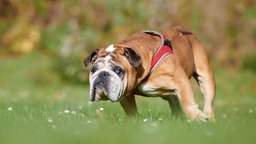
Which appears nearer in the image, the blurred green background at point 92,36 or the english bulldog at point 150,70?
the english bulldog at point 150,70

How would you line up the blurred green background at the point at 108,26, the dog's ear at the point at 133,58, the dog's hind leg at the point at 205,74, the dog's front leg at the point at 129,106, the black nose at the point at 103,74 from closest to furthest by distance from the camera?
the black nose at the point at 103,74 → the dog's ear at the point at 133,58 → the dog's front leg at the point at 129,106 → the dog's hind leg at the point at 205,74 → the blurred green background at the point at 108,26

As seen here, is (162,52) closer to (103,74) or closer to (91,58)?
(91,58)

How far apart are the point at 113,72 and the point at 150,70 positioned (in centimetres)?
70

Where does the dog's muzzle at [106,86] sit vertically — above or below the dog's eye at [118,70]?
below

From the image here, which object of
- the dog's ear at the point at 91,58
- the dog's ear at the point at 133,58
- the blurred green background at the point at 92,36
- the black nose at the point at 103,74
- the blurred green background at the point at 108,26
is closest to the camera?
the black nose at the point at 103,74

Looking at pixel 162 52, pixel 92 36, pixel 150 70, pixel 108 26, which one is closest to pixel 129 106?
pixel 150 70

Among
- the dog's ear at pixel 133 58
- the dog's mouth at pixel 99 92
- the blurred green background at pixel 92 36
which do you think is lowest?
the dog's mouth at pixel 99 92

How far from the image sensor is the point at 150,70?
26.5 feet

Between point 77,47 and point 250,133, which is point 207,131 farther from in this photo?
point 77,47

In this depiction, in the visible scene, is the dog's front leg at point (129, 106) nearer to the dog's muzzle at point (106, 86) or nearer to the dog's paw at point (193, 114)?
the dog's paw at point (193, 114)

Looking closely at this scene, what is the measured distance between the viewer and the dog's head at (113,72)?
751cm

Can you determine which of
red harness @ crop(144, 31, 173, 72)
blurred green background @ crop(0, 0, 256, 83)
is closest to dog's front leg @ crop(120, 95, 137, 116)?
red harness @ crop(144, 31, 173, 72)

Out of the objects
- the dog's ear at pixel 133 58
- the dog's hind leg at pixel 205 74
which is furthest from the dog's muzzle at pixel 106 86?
the dog's hind leg at pixel 205 74

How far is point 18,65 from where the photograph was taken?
70.4 feet
